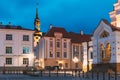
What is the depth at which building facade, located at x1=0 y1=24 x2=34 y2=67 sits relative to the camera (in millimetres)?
58656

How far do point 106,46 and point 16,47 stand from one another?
1968 cm

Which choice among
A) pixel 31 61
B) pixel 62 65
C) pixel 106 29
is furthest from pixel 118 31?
pixel 62 65

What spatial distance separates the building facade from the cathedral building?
1468 cm

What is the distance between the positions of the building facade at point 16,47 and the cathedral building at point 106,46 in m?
Result: 14.7

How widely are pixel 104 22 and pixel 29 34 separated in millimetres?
17598

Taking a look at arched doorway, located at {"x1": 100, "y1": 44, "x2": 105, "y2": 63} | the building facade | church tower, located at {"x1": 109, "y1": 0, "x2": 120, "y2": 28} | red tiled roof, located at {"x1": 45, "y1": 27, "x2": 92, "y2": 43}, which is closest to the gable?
arched doorway, located at {"x1": 100, "y1": 44, "x2": 105, "y2": 63}

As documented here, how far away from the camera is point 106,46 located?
161ft

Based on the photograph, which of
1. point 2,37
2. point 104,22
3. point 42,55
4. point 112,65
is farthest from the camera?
point 42,55

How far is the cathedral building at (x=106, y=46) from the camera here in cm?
4625

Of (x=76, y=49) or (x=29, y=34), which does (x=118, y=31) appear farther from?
(x=76, y=49)

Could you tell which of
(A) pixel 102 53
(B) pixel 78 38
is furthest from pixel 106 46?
(B) pixel 78 38

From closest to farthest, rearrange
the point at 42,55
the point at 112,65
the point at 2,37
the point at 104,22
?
the point at 112,65 < the point at 104,22 < the point at 2,37 < the point at 42,55

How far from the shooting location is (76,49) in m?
74.9

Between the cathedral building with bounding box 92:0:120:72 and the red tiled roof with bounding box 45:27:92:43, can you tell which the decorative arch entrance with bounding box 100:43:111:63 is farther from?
the red tiled roof with bounding box 45:27:92:43
